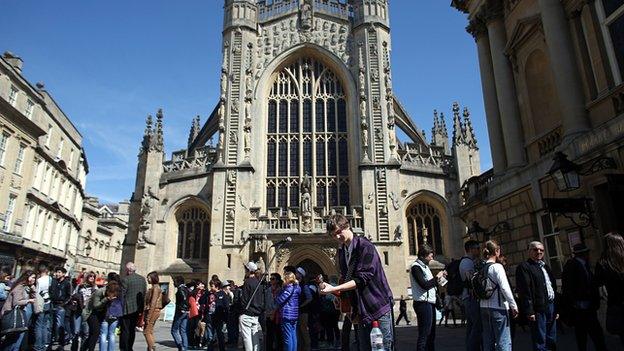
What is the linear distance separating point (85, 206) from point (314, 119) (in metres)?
21.6

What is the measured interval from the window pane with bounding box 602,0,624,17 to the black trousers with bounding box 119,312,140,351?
412 inches

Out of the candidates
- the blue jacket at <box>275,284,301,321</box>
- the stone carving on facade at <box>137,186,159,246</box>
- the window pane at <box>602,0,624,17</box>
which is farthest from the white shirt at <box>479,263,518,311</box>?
the stone carving on facade at <box>137,186,159,246</box>

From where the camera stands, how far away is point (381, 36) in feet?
83.0

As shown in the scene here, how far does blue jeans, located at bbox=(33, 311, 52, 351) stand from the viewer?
8.12 metres

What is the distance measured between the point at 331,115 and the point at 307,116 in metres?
1.41

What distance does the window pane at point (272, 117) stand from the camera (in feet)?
83.3

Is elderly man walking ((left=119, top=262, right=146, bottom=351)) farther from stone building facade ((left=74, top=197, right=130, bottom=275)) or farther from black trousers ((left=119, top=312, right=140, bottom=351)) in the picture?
stone building facade ((left=74, top=197, right=130, bottom=275))

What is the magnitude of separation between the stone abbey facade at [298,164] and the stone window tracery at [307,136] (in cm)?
6

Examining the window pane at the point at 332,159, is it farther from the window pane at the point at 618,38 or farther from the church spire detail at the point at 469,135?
the window pane at the point at 618,38

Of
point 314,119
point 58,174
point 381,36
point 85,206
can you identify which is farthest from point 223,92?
point 85,206

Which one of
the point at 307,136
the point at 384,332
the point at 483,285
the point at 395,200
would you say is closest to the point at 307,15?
the point at 307,136

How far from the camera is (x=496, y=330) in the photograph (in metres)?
4.83

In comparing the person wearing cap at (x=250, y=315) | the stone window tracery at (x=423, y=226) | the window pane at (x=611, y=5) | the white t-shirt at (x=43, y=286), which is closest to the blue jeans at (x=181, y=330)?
the white t-shirt at (x=43, y=286)

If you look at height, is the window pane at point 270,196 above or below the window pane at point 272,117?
below
